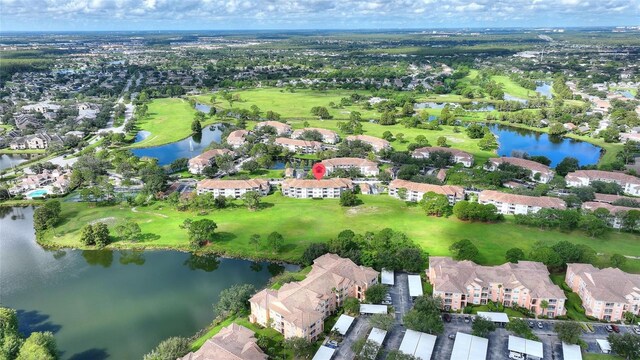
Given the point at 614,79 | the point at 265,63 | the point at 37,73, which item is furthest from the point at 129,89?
the point at 614,79

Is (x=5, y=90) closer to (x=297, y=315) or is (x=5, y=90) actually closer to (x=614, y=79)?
(x=297, y=315)

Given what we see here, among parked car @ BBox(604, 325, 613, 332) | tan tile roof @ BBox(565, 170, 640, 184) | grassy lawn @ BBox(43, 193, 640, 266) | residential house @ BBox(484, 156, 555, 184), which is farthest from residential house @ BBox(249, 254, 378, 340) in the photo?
tan tile roof @ BBox(565, 170, 640, 184)

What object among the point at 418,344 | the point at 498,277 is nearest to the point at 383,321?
the point at 418,344

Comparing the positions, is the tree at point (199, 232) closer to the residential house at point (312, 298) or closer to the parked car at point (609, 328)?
the residential house at point (312, 298)

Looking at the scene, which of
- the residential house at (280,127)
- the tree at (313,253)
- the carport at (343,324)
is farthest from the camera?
the residential house at (280,127)

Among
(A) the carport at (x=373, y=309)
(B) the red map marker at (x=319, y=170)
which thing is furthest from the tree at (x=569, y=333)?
(B) the red map marker at (x=319, y=170)

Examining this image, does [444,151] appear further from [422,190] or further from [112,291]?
[112,291]
